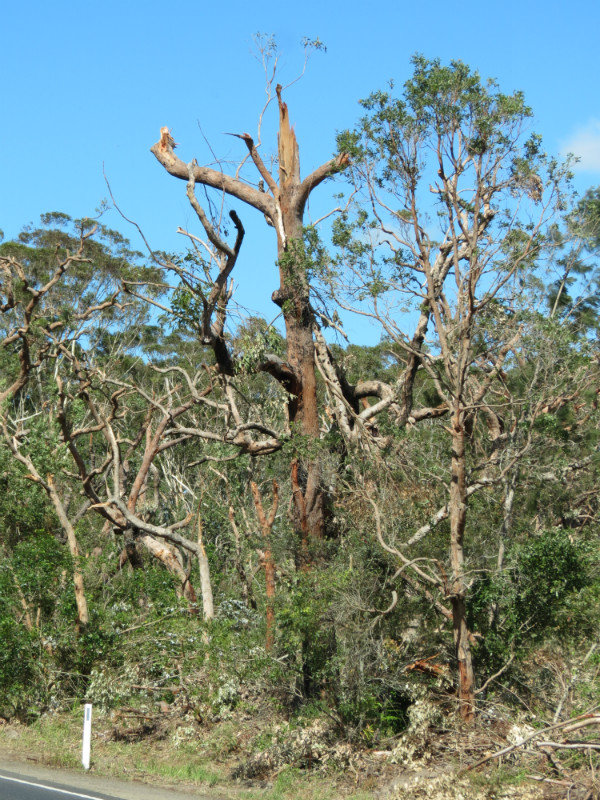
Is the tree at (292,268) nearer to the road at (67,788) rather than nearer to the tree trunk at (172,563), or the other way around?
the tree trunk at (172,563)

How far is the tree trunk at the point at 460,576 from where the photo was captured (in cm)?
1095

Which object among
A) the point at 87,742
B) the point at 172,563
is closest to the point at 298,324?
the point at 172,563

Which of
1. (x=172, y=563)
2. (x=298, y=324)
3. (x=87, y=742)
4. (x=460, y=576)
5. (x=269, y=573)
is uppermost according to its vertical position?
(x=298, y=324)

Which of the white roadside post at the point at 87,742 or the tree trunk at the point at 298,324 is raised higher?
the tree trunk at the point at 298,324

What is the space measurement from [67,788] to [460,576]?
16.9ft

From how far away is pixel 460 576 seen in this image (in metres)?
10.9

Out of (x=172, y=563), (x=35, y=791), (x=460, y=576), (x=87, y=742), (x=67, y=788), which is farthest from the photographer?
(x=172, y=563)

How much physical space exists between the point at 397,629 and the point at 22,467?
839 cm

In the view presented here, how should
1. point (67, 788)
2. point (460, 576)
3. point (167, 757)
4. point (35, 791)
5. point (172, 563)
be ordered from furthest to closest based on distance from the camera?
point (172, 563), point (167, 757), point (460, 576), point (67, 788), point (35, 791)

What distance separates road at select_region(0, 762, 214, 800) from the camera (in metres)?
9.35

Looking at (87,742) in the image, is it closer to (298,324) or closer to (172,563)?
(172,563)

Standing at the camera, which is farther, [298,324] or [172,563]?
[172,563]

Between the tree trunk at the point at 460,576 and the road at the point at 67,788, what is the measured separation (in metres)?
3.35

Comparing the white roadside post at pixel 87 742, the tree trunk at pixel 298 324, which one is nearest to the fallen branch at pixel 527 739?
the tree trunk at pixel 298 324
